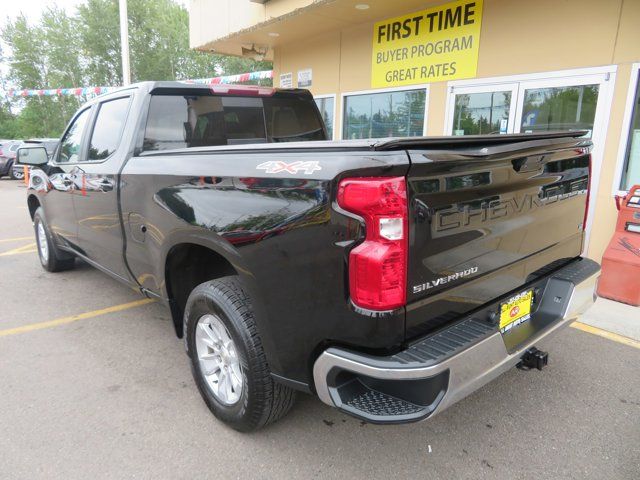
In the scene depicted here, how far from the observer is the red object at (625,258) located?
4.55 meters

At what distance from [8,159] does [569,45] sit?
70.2 ft

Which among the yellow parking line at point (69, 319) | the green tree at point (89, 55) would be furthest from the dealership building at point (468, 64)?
the green tree at point (89, 55)

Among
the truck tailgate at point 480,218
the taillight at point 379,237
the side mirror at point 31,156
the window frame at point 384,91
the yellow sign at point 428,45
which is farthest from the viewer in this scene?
the window frame at point 384,91

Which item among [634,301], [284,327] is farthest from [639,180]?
[284,327]

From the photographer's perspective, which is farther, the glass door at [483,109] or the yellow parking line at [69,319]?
the glass door at [483,109]

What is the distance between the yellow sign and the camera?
6445 mm

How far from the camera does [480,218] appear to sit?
204 centimetres

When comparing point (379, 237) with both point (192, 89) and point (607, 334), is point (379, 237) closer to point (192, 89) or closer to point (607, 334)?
point (192, 89)

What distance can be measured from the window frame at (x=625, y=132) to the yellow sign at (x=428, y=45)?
2034 millimetres

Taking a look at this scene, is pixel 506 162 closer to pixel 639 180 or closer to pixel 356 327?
pixel 356 327

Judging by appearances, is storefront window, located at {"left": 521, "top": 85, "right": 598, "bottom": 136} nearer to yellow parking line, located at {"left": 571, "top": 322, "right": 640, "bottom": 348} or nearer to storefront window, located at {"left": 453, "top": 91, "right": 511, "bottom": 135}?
storefront window, located at {"left": 453, "top": 91, "right": 511, "bottom": 135}

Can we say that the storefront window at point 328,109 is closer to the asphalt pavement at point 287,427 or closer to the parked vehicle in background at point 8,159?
the asphalt pavement at point 287,427

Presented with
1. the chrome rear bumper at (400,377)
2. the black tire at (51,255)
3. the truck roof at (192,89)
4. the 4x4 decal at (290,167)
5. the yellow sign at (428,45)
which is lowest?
the black tire at (51,255)

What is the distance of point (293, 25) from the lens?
8164 millimetres
